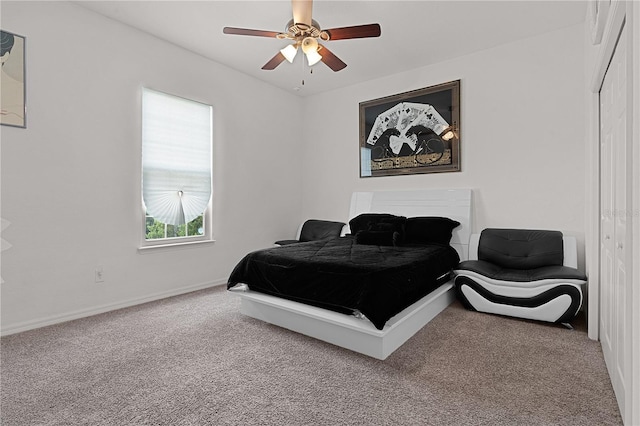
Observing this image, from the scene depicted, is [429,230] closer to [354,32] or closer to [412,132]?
[412,132]

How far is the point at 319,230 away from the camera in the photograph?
5.08 m

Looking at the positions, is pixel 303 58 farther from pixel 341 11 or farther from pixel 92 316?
pixel 92 316

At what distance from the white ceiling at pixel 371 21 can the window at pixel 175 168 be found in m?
0.77

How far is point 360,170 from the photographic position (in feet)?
16.5

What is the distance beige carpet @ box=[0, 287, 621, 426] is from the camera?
167 cm

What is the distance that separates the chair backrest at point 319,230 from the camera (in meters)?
4.97

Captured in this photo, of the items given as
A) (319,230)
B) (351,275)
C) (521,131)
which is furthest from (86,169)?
(521,131)

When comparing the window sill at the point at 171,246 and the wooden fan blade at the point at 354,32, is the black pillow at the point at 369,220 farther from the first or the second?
the wooden fan blade at the point at 354,32

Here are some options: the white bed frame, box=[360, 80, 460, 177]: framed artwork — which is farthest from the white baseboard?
box=[360, 80, 460, 177]: framed artwork

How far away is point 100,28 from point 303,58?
7.23 ft

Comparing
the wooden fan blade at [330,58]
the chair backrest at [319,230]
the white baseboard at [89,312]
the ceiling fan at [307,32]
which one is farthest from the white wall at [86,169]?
the wooden fan blade at [330,58]

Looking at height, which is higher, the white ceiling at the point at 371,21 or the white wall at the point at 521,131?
the white ceiling at the point at 371,21

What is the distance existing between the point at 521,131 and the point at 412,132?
130 centimetres

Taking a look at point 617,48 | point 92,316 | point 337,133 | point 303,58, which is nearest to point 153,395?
point 92,316
